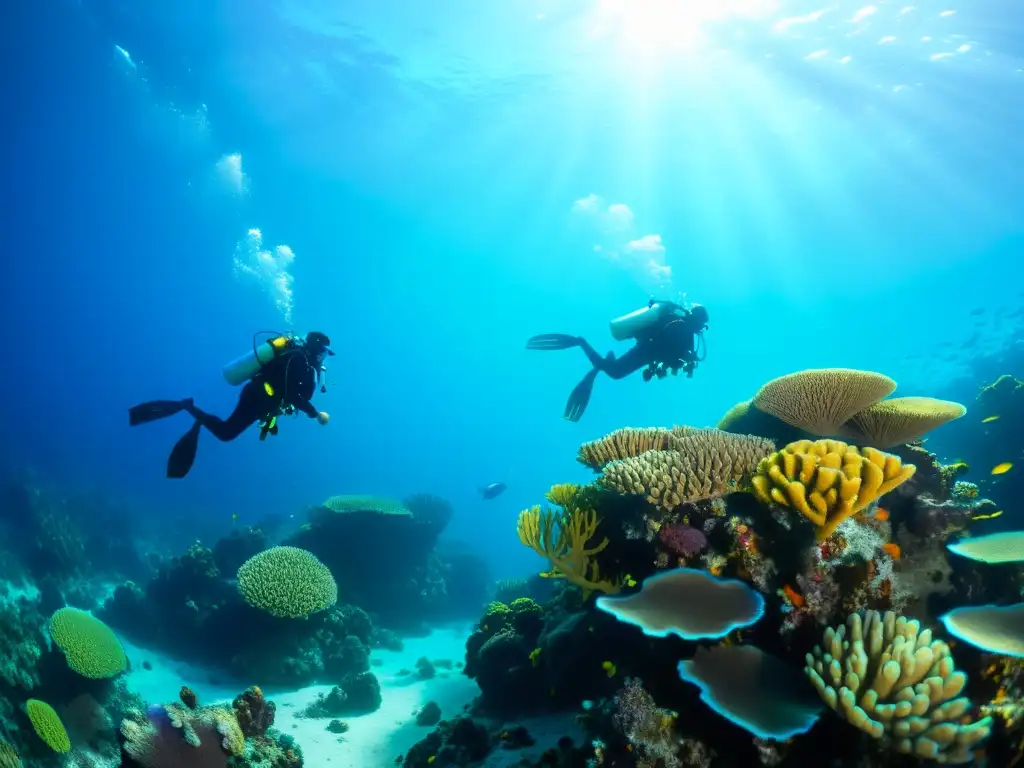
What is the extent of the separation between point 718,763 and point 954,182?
46.0m

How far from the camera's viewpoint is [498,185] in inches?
2015

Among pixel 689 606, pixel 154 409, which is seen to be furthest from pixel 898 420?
pixel 154 409

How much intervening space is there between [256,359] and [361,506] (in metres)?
7.97

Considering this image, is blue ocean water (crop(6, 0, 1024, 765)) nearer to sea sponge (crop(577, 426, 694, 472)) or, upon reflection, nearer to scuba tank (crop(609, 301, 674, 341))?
scuba tank (crop(609, 301, 674, 341))

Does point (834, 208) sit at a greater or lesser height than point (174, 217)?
lesser

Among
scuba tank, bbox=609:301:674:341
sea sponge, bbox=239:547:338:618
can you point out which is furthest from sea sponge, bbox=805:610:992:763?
sea sponge, bbox=239:547:338:618

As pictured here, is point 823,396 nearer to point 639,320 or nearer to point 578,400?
point 639,320

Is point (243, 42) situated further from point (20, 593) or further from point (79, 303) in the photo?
point (79, 303)

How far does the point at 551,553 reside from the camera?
16.3ft

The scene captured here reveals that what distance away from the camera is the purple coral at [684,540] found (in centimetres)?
403

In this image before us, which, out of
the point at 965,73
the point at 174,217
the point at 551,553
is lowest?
the point at 551,553

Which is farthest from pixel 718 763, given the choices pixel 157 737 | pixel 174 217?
pixel 174 217

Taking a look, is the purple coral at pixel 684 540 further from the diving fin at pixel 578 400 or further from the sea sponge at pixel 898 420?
the diving fin at pixel 578 400

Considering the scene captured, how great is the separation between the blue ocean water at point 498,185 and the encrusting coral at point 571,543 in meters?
6.64
